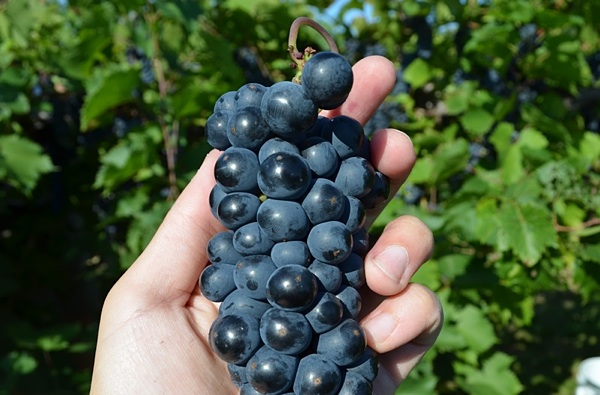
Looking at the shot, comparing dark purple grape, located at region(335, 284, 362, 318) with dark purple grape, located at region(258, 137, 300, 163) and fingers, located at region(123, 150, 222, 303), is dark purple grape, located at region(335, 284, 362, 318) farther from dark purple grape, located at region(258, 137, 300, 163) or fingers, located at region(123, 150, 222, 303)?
fingers, located at region(123, 150, 222, 303)

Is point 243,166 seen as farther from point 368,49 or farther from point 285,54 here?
point 368,49

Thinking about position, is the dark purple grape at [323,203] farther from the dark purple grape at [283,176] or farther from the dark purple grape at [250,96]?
the dark purple grape at [250,96]

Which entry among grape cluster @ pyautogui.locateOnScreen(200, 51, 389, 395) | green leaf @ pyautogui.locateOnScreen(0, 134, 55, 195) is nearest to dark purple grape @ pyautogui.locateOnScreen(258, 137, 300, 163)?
grape cluster @ pyautogui.locateOnScreen(200, 51, 389, 395)

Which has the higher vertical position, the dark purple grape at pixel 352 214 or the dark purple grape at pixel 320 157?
the dark purple grape at pixel 320 157

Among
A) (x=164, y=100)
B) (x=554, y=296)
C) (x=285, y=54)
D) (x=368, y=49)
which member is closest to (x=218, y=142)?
(x=164, y=100)

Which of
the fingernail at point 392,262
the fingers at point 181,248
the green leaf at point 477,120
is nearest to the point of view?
the fingernail at point 392,262

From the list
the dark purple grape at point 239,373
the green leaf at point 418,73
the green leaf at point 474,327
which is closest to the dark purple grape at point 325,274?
the dark purple grape at point 239,373
